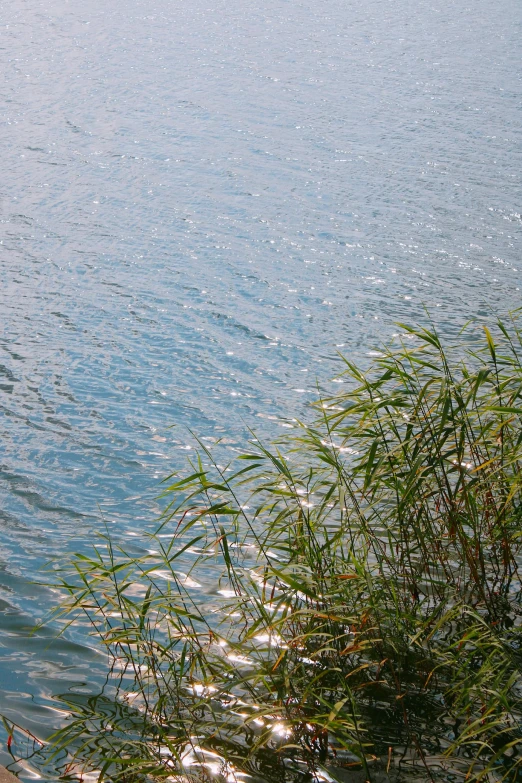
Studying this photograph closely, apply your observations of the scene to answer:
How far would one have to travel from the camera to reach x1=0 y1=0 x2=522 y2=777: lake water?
5324 mm

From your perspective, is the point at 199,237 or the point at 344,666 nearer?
the point at 344,666

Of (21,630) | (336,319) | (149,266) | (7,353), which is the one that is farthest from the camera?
(149,266)

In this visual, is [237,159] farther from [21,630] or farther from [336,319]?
[21,630]

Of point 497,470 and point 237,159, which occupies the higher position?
point 237,159

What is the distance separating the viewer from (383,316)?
7352 mm

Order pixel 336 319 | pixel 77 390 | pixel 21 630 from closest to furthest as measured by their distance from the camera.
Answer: pixel 21 630, pixel 77 390, pixel 336 319

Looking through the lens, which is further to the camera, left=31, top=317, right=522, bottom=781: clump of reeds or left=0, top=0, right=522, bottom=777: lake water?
left=0, top=0, right=522, bottom=777: lake water

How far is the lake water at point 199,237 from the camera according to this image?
17.5 feet

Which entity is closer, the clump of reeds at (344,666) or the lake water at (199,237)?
the clump of reeds at (344,666)

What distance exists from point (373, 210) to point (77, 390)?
4446mm

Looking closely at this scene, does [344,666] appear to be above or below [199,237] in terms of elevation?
below

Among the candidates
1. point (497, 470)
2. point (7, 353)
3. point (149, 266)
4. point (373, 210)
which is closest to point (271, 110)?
point (373, 210)

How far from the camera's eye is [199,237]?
8836mm

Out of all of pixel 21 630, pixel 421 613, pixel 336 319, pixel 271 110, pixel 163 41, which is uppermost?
pixel 163 41
